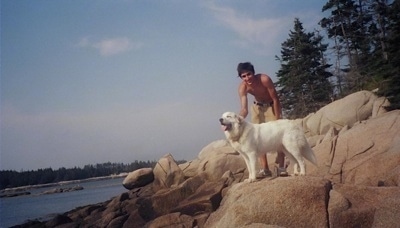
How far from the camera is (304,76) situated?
38.0m

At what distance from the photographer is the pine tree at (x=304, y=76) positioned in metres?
37.6

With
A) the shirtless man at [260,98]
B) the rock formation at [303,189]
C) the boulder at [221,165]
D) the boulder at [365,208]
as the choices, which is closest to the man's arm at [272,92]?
the shirtless man at [260,98]

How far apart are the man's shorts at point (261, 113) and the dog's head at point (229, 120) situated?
1.66 meters

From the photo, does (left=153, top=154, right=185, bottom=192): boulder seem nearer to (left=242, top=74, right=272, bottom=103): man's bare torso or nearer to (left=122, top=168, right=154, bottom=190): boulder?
(left=122, top=168, right=154, bottom=190): boulder

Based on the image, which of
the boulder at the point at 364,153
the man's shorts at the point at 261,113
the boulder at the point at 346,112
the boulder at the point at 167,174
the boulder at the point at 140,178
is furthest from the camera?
the boulder at the point at 140,178

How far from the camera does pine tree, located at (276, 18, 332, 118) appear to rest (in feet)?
123

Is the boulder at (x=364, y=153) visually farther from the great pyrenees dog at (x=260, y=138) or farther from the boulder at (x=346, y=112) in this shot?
the boulder at (x=346, y=112)

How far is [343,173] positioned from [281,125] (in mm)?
7510

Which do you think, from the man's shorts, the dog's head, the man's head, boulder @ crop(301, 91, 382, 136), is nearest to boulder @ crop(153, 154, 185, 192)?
boulder @ crop(301, 91, 382, 136)

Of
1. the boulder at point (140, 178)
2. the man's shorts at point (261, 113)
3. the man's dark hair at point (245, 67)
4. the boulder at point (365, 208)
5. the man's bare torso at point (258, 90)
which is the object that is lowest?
the boulder at point (365, 208)

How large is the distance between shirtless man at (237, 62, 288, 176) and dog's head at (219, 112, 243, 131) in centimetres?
95

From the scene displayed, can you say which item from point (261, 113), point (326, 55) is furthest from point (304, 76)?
point (261, 113)

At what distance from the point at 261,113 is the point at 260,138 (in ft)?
5.54

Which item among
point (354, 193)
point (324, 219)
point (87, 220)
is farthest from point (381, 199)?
point (87, 220)
